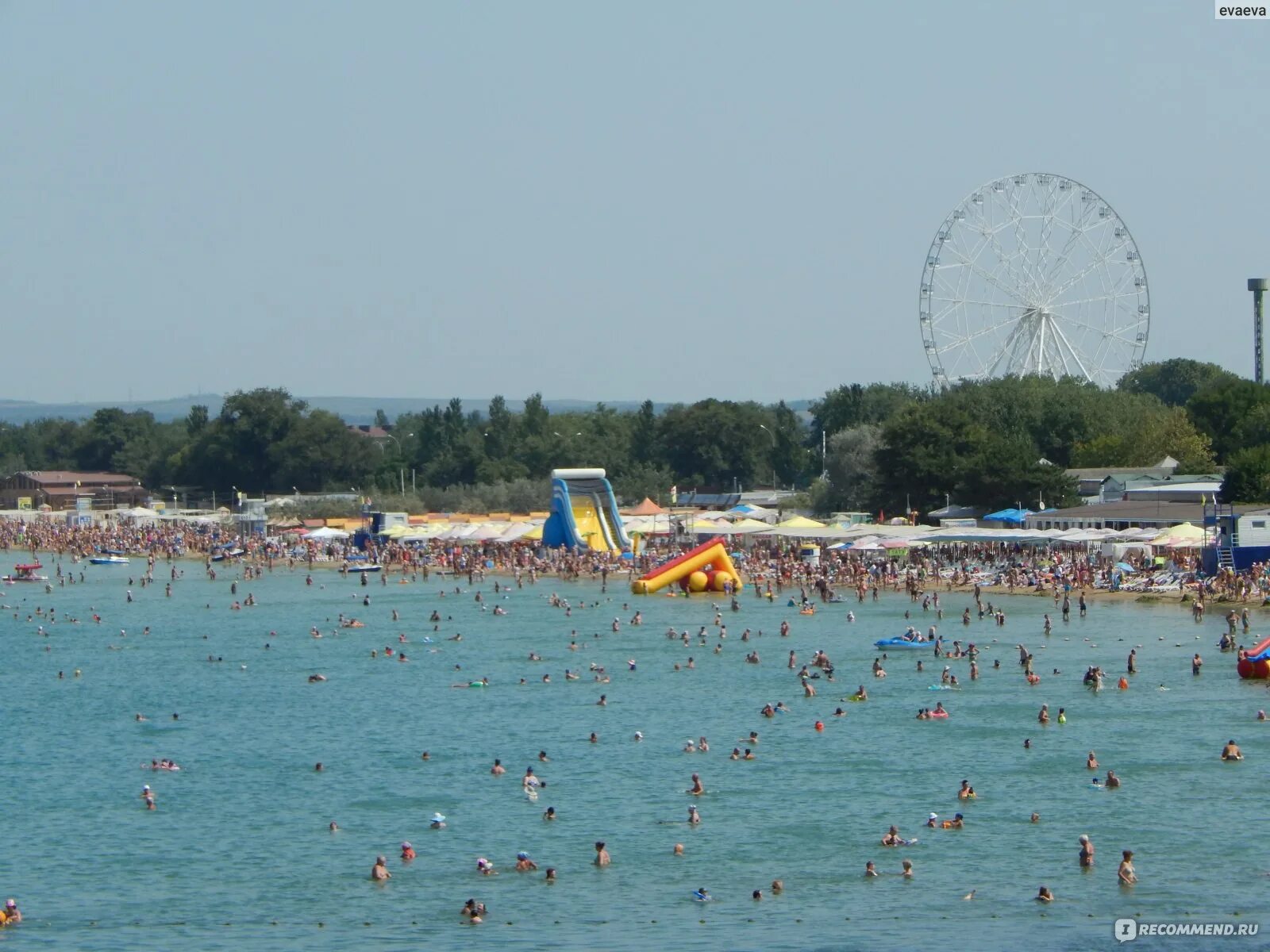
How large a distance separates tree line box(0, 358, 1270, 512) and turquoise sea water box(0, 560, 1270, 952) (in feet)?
94.0

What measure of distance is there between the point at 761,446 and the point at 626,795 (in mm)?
97830

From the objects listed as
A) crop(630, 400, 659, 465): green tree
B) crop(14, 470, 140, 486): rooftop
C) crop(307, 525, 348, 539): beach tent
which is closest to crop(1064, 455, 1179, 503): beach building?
crop(307, 525, 348, 539): beach tent

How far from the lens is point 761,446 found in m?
134

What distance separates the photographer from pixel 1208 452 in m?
95.6

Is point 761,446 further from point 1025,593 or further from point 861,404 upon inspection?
point 1025,593

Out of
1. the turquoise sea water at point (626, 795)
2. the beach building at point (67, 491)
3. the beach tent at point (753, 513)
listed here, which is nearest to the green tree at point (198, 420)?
the beach building at point (67, 491)

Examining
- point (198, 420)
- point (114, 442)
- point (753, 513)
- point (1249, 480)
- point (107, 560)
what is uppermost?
point (198, 420)

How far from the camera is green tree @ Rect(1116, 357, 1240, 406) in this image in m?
156

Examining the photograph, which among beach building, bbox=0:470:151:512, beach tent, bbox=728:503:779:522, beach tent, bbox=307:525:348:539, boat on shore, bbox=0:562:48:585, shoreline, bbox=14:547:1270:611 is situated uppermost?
beach building, bbox=0:470:151:512

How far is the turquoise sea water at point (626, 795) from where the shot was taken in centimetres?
2866

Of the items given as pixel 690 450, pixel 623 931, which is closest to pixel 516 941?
pixel 623 931

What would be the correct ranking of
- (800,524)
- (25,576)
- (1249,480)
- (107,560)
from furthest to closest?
(107,560)
(25,576)
(800,524)
(1249,480)

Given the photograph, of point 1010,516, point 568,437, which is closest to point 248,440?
point 568,437

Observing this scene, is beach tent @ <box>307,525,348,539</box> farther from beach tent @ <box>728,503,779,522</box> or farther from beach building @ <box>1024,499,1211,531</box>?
beach building @ <box>1024,499,1211,531</box>
